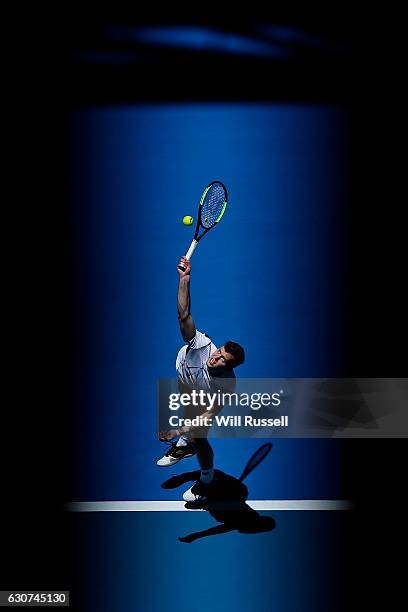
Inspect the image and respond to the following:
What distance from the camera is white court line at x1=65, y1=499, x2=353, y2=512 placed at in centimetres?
263

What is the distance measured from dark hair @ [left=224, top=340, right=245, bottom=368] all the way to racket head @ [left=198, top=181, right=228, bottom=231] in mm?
524

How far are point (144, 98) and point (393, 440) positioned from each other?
1.89 m

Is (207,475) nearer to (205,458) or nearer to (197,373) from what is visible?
(205,458)

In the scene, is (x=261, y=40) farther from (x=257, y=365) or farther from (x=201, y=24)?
(x=257, y=365)

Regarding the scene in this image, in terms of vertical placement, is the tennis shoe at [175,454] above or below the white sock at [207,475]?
above

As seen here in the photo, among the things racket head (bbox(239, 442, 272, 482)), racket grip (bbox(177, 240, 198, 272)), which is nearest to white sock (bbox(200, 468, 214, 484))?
racket head (bbox(239, 442, 272, 482))

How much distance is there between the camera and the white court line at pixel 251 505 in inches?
103

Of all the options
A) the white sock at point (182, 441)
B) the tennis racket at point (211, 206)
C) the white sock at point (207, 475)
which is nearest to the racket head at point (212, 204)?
the tennis racket at point (211, 206)

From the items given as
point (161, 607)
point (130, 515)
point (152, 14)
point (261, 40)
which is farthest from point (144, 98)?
point (161, 607)

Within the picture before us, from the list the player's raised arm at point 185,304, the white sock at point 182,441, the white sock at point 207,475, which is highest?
the player's raised arm at point 185,304

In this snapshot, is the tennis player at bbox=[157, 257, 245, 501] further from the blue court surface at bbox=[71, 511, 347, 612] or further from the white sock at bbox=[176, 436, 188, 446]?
the blue court surface at bbox=[71, 511, 347, 612]

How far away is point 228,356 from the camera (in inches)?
102

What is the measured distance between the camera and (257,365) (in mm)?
2592

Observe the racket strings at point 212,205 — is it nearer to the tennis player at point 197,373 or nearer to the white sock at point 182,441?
the tennis player at point 197,373
